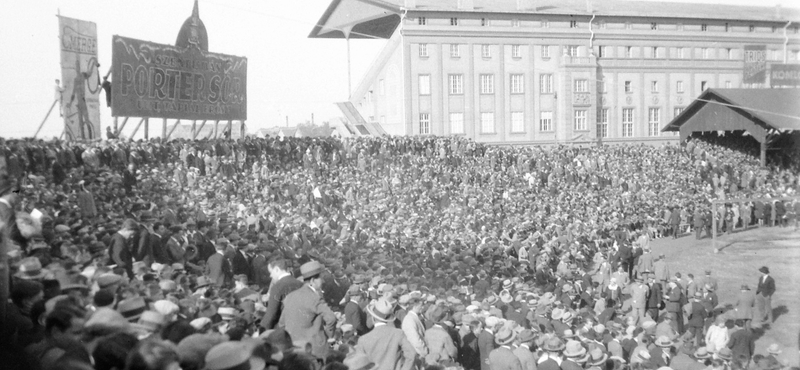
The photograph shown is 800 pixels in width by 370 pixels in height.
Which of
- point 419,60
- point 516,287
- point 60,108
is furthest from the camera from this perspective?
point 419,60

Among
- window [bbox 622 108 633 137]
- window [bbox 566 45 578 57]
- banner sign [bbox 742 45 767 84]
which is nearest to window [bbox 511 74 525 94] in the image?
window [bbox 566 45 578 57]

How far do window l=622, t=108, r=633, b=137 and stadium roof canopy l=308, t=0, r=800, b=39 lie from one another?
5.31 meters

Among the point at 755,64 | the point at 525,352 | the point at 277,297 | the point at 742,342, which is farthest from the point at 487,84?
the point at 277,297

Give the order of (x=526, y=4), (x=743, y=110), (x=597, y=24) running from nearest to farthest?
(x=743, y=110), (x=597, y=24), (x=526, y=4)

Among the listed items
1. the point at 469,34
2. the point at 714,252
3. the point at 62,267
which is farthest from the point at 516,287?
the point at 469,34

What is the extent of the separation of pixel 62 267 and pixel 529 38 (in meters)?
38.7

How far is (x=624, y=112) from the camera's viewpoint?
38.8 m

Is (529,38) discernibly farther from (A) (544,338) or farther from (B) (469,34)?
(A) (544,338)

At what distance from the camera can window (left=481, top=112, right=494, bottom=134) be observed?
139ft

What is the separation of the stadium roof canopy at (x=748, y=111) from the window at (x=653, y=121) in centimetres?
658

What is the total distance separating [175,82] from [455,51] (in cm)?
2430

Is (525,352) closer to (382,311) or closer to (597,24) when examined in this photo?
(382,311)

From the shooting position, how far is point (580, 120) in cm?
4016

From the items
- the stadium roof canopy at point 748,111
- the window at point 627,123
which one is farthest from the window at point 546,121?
the stadium roof canopy at point 748,111
